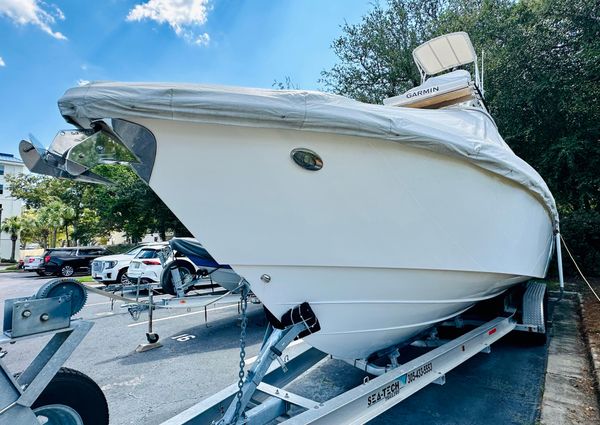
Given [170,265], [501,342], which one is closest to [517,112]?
[501,342]

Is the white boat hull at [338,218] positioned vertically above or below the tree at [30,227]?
above

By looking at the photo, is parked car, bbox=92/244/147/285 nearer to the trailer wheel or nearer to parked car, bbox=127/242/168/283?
parked car, bbox=127/242/168/283

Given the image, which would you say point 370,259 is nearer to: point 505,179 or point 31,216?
point 505,179

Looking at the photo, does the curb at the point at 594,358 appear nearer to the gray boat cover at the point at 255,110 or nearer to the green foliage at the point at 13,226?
the gray boat cover at the point at 255,110

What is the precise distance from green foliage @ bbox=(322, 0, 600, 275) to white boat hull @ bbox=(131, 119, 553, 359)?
1055 centimetres

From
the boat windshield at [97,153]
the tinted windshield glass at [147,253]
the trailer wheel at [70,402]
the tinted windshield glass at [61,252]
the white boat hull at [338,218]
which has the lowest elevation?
the tinted windshield glass at [61,252]

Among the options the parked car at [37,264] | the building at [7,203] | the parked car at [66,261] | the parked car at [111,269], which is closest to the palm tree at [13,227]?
the building at [7,203]

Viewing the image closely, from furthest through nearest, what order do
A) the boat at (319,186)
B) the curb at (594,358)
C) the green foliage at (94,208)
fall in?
the green foliage at (94,208) < the curb at (594,358) < the boat at (319,186)

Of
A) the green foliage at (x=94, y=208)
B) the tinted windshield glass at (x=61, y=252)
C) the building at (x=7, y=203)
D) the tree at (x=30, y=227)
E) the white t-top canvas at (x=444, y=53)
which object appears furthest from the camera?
the building at (x=7, y=203)

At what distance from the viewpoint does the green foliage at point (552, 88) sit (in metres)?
10.6

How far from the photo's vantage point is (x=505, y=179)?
281 cm

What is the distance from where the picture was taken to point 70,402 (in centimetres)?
202

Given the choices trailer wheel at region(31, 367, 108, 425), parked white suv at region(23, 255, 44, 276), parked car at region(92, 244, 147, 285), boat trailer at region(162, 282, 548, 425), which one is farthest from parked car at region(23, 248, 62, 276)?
boat trailer at region(162, 282, 548, 425)

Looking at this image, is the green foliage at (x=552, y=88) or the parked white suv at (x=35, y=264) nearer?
the green foliage at (x=552, y=88)
